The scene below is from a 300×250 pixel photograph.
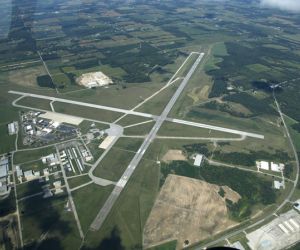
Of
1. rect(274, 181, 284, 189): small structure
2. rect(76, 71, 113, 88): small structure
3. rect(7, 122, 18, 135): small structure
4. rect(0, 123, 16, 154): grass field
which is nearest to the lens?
rect(274, 181, 284, 189): small structure

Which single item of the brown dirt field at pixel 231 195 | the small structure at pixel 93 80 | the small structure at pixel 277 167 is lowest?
the small structure at pixel 93 80

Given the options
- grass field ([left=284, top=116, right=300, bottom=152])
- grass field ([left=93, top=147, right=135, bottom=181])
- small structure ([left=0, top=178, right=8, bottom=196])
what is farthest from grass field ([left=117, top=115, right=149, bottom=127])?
grass field ([left=284, top=116, right=300, bottom=152])

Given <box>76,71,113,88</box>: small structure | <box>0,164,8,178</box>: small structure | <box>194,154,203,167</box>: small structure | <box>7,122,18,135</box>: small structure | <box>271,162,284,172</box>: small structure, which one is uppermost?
<box>271,162,284,172</box>: small structure

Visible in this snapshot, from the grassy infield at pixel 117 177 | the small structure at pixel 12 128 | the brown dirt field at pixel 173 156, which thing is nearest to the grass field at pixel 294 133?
the grassy infield at pixel 117 177

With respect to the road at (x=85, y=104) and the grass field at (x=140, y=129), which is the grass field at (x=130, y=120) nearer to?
the road at (x=85, y=104)

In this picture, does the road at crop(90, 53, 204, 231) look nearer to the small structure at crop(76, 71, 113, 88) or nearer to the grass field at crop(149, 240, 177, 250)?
the grass field at crop(149, 240, 177, 250)

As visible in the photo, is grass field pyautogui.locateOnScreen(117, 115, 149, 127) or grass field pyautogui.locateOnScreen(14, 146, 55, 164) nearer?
grass field pyautogui.locateOnScreen(14, 146, 55, 164)
